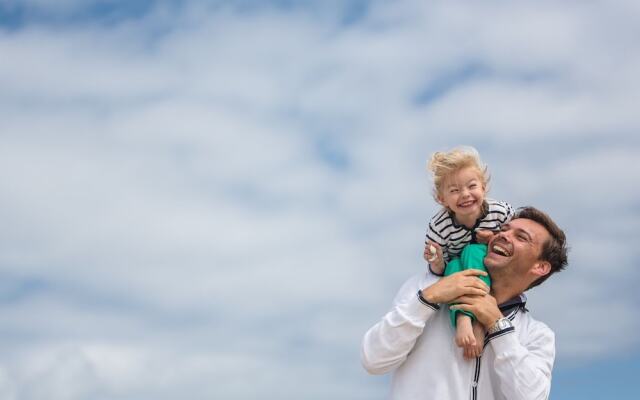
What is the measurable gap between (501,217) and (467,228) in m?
0.24

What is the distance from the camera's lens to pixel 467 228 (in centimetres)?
564

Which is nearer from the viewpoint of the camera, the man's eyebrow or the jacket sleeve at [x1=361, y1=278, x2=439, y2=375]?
the jacket sleeve at [x1=361, y1=278, x2=439, y2=375]

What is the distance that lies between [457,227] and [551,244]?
61 cm

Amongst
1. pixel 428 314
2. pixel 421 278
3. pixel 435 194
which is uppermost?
pixel 435 194

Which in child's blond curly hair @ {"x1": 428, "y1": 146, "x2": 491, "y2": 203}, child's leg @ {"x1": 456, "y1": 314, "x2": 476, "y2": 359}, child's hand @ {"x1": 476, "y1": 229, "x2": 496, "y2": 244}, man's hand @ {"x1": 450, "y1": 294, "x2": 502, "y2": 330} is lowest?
child's leg @ {"x1": 456, "y1": 314, "x2": 476, "y2": 359}

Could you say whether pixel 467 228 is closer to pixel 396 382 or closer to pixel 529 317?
pixel 529 317

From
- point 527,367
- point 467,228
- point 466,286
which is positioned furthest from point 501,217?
point 527,367

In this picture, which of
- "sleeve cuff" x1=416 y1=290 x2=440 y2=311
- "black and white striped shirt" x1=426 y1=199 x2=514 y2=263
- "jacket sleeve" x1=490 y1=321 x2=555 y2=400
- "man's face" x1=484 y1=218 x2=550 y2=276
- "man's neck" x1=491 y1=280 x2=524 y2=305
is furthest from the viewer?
"black and white striped shirt" x1=426 y1=199 x2=514 y2=263

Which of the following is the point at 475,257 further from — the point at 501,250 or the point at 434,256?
the point at 434,256

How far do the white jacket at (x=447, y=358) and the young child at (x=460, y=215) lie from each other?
0.14 meters

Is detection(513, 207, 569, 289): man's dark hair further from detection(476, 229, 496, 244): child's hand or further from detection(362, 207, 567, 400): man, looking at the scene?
detection(476, 229, 496, 244): child's hand

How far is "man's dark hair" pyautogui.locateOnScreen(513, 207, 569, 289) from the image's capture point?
557cm

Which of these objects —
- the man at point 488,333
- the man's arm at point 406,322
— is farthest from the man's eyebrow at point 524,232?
the man's arm at point 406,322

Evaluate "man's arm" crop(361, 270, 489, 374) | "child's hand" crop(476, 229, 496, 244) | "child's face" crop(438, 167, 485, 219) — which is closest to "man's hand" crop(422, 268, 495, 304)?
"man's arm" crop(361, 270, 489, 374)
